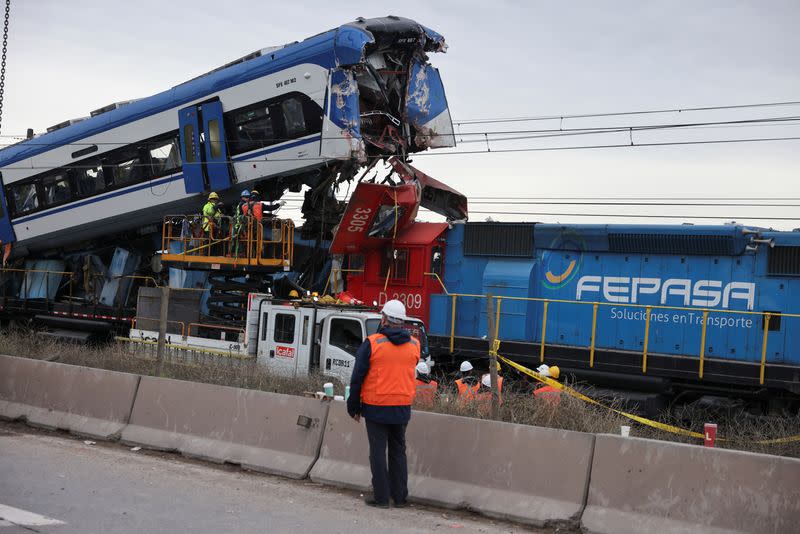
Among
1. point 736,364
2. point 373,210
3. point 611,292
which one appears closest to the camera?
point 736,364

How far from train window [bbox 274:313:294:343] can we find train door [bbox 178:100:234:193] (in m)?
4.92

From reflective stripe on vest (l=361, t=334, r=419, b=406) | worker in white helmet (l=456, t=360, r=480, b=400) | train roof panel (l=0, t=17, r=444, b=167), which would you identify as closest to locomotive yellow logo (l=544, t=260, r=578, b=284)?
worker in white helmet (l=456, t=360, r=480, b=400)

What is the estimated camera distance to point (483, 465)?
7406 mm

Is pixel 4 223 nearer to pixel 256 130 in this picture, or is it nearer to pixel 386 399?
pixel 256 130

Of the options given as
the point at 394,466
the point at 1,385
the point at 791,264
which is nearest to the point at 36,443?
the point at 1,385

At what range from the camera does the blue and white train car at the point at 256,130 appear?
54.1ft

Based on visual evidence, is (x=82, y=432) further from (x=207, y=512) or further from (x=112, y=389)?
(x=207, y=512)

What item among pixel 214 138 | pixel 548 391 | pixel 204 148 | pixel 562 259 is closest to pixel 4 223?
pixel 204 148

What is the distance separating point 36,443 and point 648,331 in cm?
941

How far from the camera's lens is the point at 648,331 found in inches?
571

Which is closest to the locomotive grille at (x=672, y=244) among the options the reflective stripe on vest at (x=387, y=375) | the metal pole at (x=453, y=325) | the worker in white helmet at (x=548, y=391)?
the metal pole at (x=453, y=325)

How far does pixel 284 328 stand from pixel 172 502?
698cm

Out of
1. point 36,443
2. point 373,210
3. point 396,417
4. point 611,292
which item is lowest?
point 36,443

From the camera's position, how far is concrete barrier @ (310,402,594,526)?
6.91 metres
